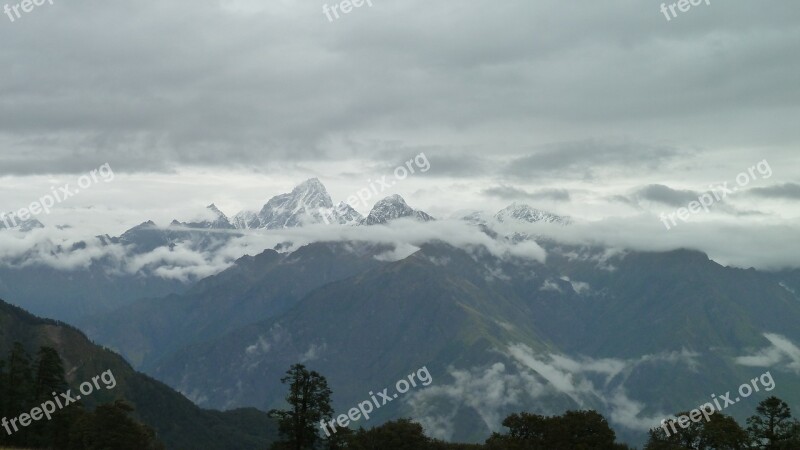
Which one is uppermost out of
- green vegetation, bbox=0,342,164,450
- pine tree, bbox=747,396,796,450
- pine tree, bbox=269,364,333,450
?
green vegetation, bbox=0,342,164,450

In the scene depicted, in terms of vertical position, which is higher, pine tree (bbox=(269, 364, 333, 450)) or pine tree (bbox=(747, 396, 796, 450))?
pine tree (bbox=(269, 364, 333, 450))

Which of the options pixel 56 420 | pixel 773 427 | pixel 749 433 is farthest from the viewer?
pixel 56 420

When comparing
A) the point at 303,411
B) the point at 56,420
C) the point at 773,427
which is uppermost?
the point at 56,420

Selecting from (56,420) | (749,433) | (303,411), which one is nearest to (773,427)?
(749,433)

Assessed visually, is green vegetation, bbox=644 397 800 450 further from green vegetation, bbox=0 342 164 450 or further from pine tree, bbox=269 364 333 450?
green vegetation, bbox=0 342 164 450

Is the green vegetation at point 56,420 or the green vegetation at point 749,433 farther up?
the green vegetation at point 56,420

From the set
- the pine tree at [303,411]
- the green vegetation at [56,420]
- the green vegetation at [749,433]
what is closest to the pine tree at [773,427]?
the green vegetation at [749,433]

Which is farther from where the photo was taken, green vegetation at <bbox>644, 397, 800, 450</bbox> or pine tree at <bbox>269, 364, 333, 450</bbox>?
green vegetation at <bbox>644, 397, 800, 450</bbox>

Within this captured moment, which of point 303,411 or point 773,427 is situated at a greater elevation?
point 303,411

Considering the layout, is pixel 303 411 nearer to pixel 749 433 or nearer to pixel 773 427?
pixel 773 427

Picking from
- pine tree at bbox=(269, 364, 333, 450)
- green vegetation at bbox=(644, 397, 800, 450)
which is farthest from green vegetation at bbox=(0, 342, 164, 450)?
green vegetation at bbox=(644, 397, 800, 450)

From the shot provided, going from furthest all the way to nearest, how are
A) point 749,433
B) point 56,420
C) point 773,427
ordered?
1. point 56,420
2. point 749,433
3. point 773,427

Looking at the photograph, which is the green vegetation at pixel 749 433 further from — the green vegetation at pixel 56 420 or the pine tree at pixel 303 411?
the green vegetation at pixel 56 420

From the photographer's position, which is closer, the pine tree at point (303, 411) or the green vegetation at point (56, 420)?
the pine tree at point (303, 411)
